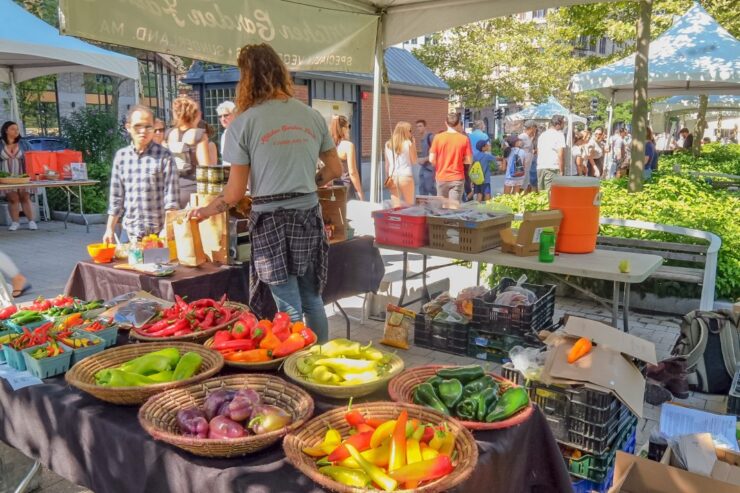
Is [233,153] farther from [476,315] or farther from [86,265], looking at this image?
[476,315]

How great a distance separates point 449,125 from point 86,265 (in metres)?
6.06

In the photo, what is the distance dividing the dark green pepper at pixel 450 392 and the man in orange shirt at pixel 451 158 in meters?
6.73

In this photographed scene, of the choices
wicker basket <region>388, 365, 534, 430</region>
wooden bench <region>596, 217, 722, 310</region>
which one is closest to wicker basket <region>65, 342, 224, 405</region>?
wicker basket <region>388, 365, 534, 430</region>

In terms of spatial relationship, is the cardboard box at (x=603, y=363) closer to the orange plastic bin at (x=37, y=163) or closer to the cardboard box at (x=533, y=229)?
the cardboard box at (x=533, y=229)

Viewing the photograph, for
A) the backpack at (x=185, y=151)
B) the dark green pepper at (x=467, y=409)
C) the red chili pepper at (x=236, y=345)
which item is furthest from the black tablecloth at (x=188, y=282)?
the backpack at (x=185, y=151)

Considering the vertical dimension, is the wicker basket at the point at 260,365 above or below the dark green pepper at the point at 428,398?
above

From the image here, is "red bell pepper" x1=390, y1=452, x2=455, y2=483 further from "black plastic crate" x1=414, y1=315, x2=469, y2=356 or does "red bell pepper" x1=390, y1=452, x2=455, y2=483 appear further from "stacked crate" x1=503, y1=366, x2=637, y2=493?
"black plastic crate" x1=414, y1=315, x2=469, y2=356

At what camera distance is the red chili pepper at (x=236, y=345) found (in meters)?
2.38

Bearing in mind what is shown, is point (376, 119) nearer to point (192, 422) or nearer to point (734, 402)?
point (734, 402)

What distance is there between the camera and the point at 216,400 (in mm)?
1913

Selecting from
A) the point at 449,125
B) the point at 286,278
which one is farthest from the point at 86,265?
the point at 449,125

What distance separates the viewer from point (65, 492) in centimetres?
307

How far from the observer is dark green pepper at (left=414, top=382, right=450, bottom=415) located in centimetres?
200

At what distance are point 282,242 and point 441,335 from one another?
6.77 ft
